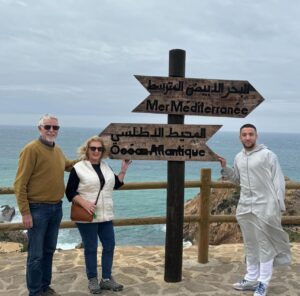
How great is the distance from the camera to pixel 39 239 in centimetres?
385

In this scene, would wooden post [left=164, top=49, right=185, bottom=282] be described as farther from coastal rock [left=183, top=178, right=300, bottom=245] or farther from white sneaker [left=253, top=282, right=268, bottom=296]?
coastal rock [left=183, top=178, right=300, bottom=245]

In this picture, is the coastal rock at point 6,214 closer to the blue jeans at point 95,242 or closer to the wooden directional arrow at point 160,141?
the blue jeans at point 95,242

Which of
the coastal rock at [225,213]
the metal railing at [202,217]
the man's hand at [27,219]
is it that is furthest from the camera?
the coastal rock at [225,213]

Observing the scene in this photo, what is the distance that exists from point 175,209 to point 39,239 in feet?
5.47

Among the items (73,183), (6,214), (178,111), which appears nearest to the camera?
(73,183)

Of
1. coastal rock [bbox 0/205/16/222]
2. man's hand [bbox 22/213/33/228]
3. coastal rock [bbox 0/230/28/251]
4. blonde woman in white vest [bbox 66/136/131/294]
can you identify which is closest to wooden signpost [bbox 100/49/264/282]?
blonde woman in white vest [bbox 66/136/131/294]

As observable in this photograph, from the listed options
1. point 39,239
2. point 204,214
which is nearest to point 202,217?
point 204,214

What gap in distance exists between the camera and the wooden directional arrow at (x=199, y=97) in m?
4.51

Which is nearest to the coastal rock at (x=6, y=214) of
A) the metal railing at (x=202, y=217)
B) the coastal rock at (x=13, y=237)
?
the coastal rock at (x=13, y=237)

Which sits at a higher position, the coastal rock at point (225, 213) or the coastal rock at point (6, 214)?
the coastal rock at point (225, 213)

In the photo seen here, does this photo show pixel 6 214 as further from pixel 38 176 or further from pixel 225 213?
pixel 38 176

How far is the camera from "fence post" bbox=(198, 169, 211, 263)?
5488mm

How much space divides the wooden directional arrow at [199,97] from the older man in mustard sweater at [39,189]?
1110 millimetres

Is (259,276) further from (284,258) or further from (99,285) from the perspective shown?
(99,285)
